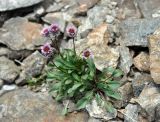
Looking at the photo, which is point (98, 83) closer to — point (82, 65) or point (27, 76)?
point (82, 65)

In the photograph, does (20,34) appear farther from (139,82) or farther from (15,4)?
(139,82)

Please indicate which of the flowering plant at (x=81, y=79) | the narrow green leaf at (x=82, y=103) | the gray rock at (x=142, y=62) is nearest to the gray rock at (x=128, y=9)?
the gray rock at (x=142, y=62)

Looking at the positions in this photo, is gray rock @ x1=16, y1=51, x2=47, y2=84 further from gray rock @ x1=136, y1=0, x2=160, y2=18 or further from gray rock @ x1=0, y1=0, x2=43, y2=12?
gray rock @ x1=136, y1=0, x2=160, y2=18

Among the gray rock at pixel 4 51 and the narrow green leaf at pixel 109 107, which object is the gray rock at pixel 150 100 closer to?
the narrow green leaf at pixel 109 107

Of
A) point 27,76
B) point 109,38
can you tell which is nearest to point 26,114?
point 27,76

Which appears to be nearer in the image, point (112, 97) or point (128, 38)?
point (112, 97)

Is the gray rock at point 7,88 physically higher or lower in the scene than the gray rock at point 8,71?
lower

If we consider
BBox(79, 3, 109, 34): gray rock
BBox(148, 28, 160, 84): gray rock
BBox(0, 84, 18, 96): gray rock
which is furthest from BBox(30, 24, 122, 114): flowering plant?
BBox(79, 3, 109, 34): gray rock
